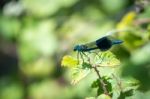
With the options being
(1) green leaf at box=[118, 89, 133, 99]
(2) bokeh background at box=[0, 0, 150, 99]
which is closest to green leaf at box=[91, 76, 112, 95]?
(1) green leaf at box=[118, 89, 133, 99]

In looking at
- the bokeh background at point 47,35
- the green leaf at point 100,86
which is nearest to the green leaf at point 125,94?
the green leaf at point 100,86

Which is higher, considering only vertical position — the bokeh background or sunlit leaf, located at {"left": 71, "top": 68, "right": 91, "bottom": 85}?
the bokeh background

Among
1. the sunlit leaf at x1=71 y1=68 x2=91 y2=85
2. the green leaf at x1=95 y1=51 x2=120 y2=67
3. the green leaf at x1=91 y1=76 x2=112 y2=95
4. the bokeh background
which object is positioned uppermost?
the bokeh background

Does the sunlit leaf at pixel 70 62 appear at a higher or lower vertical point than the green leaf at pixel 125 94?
higher

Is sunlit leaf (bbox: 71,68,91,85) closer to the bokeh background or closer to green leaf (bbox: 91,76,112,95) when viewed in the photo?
green leaf (bbox: 91,76,112,95)

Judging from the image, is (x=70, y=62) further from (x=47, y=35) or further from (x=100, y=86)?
(x=47, y=35)

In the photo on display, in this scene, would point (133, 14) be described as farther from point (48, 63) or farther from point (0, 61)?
point (0, 61)

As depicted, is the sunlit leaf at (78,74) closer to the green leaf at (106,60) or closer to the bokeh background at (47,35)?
the green leaf at (106,60)

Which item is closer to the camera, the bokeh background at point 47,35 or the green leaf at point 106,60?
the green leaf at point 106,60
